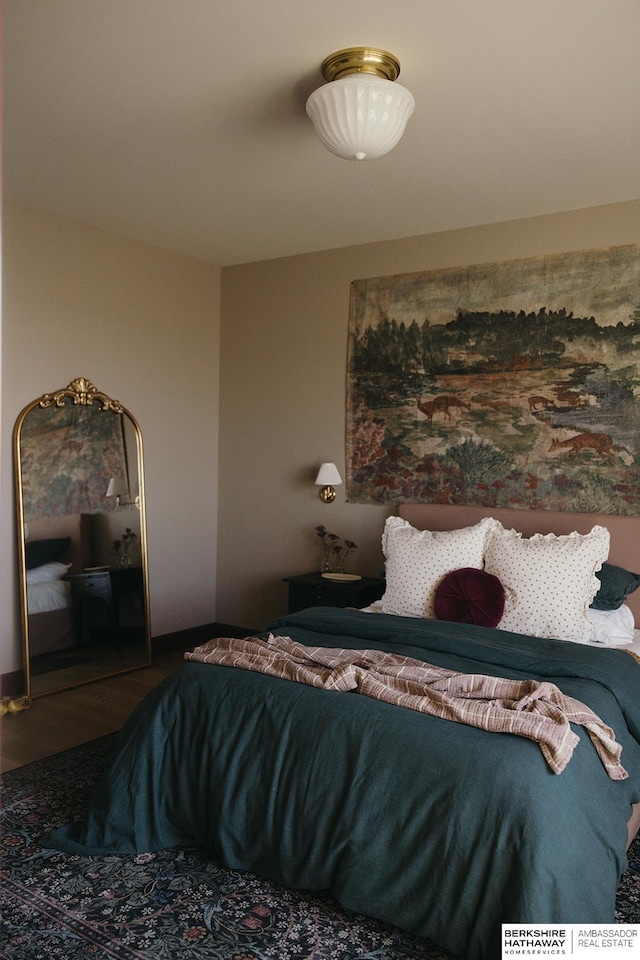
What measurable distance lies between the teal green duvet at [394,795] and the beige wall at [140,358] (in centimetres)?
162

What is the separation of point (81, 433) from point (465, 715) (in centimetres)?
313

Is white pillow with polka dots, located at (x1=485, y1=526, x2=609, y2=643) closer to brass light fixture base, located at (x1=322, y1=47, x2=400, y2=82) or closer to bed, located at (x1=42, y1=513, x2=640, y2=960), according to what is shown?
bed, located at (x1=42, y1=513, x2=640, y2=960)

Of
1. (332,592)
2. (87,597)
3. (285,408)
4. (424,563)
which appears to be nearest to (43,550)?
(87,597)

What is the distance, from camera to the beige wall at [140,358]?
435 cm

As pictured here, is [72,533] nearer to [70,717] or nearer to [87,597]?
[87,597]

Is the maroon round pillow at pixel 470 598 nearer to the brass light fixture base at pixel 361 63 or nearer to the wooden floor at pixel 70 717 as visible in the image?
the wooden floor at pixel 70 717

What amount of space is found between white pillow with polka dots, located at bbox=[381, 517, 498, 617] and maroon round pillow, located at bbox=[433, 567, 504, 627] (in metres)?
0.07

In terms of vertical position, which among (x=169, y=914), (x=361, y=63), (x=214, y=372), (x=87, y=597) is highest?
(x=361, y=63)

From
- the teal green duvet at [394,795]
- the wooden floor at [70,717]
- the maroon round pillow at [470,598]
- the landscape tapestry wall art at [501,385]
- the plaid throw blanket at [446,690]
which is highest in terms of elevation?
the landscape tapestry wall art at [501,385]

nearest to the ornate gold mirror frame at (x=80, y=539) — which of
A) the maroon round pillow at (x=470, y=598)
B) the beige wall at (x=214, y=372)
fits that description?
the beige wall at (x=214, y=372)

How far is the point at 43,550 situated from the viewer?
4461 mm

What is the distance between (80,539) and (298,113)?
2.76 metres

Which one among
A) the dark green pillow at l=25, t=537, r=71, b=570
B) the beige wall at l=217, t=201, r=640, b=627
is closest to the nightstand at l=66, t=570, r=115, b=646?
the dark green pillow at l=25, t=537, r=71, b=570

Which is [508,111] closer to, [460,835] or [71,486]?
[460,835]
